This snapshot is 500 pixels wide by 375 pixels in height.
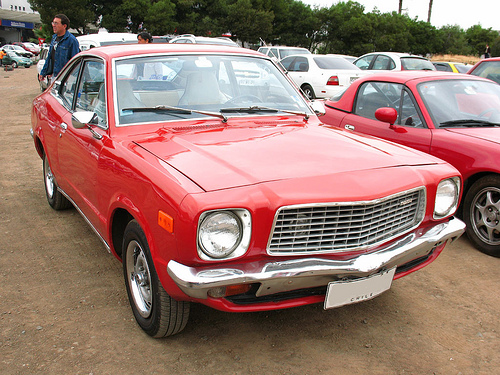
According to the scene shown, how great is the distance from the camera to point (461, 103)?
194 inches

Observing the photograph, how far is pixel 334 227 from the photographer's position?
8.00 feet

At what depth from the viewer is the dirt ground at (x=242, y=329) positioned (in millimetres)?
2645

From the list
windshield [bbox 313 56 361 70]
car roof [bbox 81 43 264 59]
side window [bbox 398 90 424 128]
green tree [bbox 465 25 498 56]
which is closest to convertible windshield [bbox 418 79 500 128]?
side window [bbox 398 90 424 128]

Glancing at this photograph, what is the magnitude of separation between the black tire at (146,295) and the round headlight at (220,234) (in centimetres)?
48

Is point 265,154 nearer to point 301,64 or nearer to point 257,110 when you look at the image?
point 257,110

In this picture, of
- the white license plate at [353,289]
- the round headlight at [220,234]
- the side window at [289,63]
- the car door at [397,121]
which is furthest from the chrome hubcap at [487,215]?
the side window at [289,63]

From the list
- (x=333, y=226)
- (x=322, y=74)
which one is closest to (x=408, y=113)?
(x=333, y=226)

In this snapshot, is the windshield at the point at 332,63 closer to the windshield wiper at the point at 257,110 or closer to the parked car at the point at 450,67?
the parked car at the point at 450,67

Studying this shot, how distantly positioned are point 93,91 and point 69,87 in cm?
80

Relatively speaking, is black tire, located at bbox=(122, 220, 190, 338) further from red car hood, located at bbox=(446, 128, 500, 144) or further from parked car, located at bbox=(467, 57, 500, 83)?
parked car, located at bbox=(467, 57, 500, 83)

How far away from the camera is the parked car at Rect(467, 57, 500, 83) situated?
776cm

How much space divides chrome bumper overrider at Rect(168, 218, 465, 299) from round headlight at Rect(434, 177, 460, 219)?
500 millimetres

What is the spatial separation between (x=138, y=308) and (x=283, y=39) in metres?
47.5

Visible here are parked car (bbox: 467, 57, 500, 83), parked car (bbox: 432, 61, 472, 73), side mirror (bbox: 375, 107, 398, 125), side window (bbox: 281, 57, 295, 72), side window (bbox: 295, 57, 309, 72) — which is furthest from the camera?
parked car (bbox: 432, 61, 472, 73)
